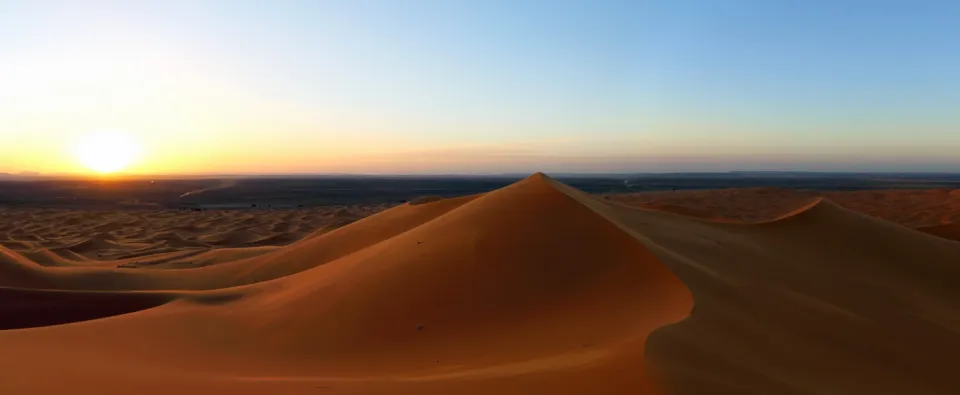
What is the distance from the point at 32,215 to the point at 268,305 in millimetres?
31448

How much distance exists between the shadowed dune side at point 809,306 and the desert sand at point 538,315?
0.03 m

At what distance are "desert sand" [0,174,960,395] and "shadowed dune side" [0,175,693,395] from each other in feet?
0.09

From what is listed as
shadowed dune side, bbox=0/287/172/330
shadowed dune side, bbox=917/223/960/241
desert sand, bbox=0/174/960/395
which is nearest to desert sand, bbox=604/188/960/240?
shadowed dune side, bbox=917/223/960/241

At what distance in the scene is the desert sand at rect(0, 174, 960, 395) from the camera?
166 inches

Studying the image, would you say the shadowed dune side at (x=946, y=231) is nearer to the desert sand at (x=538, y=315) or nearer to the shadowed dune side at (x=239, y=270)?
the desert sand at (x=538, y=315)

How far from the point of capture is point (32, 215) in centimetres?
3111

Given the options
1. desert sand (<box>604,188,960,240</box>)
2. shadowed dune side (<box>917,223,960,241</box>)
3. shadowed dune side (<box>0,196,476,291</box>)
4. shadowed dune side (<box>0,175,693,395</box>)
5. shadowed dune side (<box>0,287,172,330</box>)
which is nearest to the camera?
shadowed dune side (<box>0,175,693,395</box>)

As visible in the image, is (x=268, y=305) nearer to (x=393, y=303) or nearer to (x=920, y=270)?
(x=393, y=303)

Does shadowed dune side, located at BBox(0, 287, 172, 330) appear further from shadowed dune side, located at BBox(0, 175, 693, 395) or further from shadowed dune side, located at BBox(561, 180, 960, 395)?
shadowed dune side, located at BBox(561, 180, 960, 395)

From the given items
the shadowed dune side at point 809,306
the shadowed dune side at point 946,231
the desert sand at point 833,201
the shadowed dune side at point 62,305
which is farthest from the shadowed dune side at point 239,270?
the shadowed dune side at point 946,231

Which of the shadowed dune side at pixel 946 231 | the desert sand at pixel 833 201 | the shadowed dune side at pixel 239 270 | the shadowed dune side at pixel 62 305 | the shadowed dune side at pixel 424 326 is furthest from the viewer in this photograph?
the desert sand at pixel 833 201

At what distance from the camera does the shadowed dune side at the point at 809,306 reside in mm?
4254

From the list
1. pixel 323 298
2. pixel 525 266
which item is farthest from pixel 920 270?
pixel 323 298

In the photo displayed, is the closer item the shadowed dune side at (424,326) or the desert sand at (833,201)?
the shadowed dune side at (424,326)
